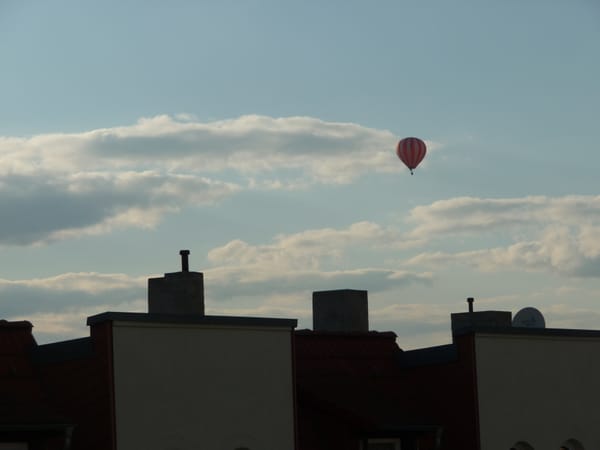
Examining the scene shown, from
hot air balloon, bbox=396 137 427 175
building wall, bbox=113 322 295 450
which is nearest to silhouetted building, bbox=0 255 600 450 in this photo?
building wall, bbox=113 322 295 450

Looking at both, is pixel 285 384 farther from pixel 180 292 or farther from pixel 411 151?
pixel 411 151

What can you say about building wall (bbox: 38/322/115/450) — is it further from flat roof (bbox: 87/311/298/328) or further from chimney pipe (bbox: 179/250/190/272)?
chimney pipe (bbox: 179/250/190/272)

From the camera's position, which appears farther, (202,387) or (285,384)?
(285,384)

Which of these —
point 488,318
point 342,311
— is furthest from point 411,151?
point 342,311

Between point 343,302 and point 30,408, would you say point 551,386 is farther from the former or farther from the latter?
point 30,408

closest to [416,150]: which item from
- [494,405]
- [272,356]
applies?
[494,405]

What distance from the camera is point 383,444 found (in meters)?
32.4

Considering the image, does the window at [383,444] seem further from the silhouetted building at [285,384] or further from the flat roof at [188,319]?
the flat roof at [188,319]

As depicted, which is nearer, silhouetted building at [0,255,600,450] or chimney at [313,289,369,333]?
silhouetted building at [0,255,600,450]

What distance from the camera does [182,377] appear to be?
28.0 m

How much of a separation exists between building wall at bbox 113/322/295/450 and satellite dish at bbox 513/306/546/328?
12.7m

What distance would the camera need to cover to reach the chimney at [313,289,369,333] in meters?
36.7

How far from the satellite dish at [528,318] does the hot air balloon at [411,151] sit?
12.3m

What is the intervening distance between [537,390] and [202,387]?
10956 millimetres
